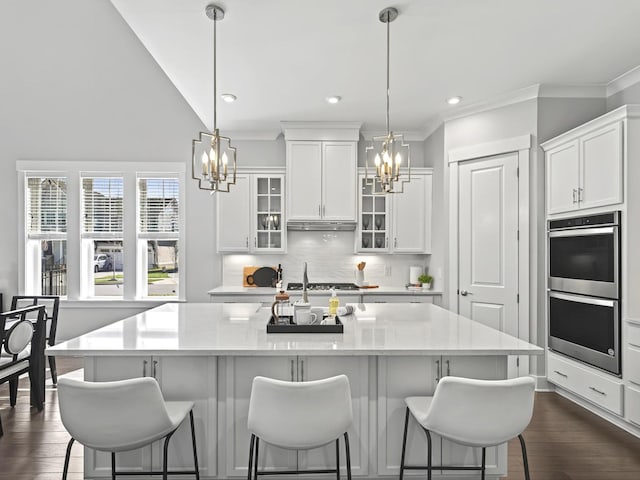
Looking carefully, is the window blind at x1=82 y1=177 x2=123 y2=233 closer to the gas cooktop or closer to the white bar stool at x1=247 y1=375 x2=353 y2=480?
the gas cooktop

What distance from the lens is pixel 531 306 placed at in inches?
149

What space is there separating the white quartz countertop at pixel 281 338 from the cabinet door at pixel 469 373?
13cm

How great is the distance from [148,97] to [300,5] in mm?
3369

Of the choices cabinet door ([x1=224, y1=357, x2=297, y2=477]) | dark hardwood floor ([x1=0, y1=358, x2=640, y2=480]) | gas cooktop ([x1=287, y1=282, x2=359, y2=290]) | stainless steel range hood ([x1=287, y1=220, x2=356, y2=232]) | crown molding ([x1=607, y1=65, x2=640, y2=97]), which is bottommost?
dark hardwood floor ([x1=0, y1=358, x2=640, y2=480])

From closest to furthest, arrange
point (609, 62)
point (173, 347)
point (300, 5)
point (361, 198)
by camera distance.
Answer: point (173, 347), point (300, 5), point (609, 62), point (361, 198)

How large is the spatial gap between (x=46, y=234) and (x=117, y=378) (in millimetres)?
3934

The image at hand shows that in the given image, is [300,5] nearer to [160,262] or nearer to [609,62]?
[609,62]

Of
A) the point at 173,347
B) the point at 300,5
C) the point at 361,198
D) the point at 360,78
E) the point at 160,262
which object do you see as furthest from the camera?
the point at 160,262

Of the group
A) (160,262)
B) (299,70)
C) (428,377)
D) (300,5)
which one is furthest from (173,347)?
(160,262)

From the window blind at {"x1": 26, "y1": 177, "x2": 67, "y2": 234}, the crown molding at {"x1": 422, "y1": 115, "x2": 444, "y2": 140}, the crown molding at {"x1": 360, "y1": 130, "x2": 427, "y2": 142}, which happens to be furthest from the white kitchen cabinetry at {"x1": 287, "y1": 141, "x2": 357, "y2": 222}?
the window blind at {"x1": 26, "y1": 177, "x2": 67, "y2": 234}

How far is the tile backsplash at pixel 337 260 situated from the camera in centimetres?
523

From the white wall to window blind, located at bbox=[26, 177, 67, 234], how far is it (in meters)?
0.19

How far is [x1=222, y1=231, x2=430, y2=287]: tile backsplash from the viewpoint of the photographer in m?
5.23

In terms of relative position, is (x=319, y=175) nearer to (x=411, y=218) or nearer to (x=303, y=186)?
(x=303, y=186)
